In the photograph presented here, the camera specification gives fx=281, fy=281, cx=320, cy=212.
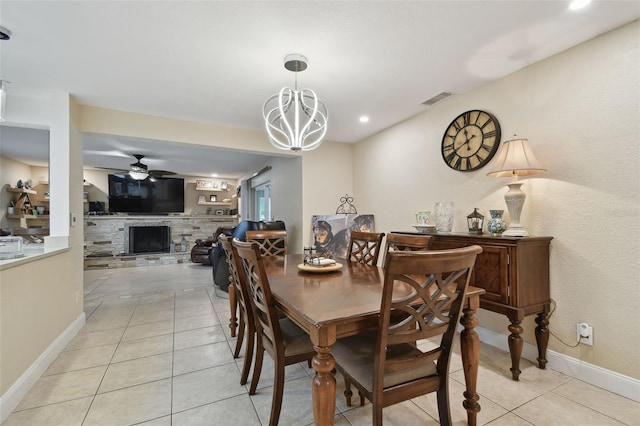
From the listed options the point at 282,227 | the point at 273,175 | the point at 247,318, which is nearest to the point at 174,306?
the point at 282,227

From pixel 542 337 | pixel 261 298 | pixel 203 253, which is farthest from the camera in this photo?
pixel 203 253

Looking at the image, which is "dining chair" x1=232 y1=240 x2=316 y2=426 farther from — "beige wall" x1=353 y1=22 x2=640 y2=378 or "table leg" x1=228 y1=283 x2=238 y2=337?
"beige wall" x1=353 y1=22 x2=640 y2=378

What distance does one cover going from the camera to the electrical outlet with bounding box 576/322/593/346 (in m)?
1.97

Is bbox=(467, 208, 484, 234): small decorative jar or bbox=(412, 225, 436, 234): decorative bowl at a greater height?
bbox=(467, 208, 484, 234): small decorative jar

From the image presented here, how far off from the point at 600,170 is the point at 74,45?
3.82 m

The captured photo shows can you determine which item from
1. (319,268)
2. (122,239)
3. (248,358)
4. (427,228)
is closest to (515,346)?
(427,228)

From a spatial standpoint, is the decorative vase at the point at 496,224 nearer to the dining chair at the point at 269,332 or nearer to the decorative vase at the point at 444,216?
the decorative vase at the point at 444,216

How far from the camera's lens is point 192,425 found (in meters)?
1.57

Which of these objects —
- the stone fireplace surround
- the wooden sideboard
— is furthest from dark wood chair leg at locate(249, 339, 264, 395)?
the stone fireplace surround

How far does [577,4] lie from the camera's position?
64.8 inches

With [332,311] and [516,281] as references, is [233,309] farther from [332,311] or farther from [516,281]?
[516,281]

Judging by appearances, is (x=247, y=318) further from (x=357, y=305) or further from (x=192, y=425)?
(x=357, y=305)

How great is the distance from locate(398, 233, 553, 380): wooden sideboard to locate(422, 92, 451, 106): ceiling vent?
1.52m

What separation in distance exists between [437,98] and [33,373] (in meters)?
4.11
